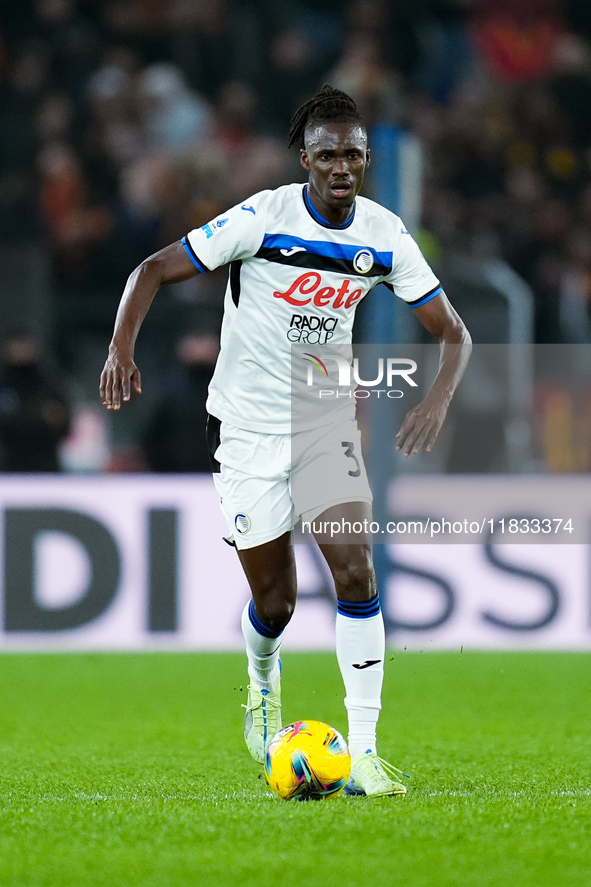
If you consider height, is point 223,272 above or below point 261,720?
above

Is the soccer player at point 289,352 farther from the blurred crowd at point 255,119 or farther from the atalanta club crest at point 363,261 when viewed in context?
the blurred crowd at point 255,119

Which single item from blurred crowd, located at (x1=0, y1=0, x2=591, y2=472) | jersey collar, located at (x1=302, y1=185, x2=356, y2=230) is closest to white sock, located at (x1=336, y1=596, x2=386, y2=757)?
jersey collar, located at (x1=302, y1=185, x2=356, y2=230)

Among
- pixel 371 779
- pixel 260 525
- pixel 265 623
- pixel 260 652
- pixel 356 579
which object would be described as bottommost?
pixel 371 779

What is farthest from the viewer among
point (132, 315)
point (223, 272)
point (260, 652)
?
point (223, 272)

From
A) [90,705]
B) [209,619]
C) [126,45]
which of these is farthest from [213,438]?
[126,45]

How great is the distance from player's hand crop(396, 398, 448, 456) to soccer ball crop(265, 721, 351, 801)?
0.93 metres

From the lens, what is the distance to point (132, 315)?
4.33 meters

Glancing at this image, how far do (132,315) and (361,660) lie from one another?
4.35 ft

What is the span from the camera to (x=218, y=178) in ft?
35.0

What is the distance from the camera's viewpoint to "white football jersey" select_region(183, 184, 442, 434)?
14.8 ft

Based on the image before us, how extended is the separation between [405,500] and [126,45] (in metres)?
5.26

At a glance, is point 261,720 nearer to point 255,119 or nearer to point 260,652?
point 260,652

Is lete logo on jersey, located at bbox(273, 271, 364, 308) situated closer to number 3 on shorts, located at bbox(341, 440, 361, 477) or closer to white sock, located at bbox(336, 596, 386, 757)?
number 3 on shorts, located at bbox(341, 440, 361, 477)

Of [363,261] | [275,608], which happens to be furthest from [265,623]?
[363,261]
